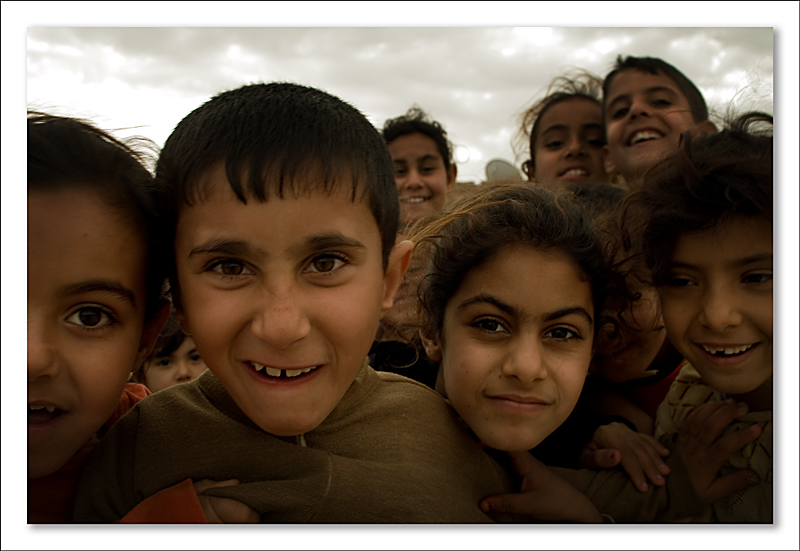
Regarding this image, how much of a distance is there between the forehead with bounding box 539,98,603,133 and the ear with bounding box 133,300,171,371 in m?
2.35

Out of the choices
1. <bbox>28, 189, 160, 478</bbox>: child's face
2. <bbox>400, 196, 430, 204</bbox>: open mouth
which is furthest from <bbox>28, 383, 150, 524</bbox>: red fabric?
<bbox>400, 196, 430, 204</bbox>: open mouth

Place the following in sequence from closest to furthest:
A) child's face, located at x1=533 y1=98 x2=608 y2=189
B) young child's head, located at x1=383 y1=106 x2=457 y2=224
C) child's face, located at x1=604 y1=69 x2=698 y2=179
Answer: child's face, located at x1=604 y1=69 x2=698 y2=179 < child's face, located at x1=533 y1=98 x2=608 y2=189 < young child's head, located at x1=383 y1=106 x2=457 y2=224

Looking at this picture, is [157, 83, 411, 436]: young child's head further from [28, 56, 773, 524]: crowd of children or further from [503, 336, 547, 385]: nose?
[503, 336, 547, 385]: nose

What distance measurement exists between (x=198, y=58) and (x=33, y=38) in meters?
0.36

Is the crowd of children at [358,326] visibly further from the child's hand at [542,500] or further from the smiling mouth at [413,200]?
the smiling mouth at [413,200]

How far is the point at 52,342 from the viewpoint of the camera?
1191 mm

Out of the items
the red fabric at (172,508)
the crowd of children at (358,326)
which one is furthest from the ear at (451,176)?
the red fabric at (172,508)

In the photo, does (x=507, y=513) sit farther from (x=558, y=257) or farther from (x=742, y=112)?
(x=742, y=112)

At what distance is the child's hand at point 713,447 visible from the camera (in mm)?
1507

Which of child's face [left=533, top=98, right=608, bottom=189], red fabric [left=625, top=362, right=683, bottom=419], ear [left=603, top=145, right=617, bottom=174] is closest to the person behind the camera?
red fabric [left=625, top=362, right=683, bottom=419]

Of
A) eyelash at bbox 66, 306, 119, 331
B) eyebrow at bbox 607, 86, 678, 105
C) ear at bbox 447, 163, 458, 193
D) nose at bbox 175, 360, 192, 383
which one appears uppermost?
eyebrow at bbox 607, 86, 678, 105

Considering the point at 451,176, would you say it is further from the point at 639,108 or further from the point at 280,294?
the point at 280,294

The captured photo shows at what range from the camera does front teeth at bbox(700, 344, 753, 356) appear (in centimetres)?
144

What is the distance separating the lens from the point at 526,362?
136cm
